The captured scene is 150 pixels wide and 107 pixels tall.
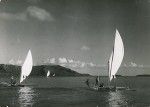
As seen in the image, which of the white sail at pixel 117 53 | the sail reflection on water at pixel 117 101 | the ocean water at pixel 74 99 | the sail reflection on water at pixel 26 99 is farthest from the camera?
the white sail at pixel 117 53

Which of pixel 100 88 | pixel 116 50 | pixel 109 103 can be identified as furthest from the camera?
pixel 100 88

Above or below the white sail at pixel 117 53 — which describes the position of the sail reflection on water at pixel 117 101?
below

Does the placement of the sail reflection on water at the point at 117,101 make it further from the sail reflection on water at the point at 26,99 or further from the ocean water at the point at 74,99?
the sail reflection on water at the point at 26,99

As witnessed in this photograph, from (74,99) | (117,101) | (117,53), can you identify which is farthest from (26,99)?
(117,53)

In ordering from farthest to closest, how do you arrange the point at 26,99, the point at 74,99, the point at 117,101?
the point at 26,99 → the point at 74,99 → the point at 117,101

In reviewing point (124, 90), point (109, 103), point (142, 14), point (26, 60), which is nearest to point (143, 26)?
point (142, 14)

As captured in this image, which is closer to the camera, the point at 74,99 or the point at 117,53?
the point at 74,99

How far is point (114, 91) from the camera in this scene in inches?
2675

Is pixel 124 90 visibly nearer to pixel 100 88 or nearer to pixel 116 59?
pixel 100 88

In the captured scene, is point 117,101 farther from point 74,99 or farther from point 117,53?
point 117,53

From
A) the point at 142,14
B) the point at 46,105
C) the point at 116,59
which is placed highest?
the point at 142,14

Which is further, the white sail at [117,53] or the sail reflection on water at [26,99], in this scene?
the white sail at [117,53]

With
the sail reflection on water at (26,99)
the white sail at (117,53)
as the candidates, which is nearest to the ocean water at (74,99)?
the sail reflection on water at (26,99)

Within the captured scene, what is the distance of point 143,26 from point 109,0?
267 inches
